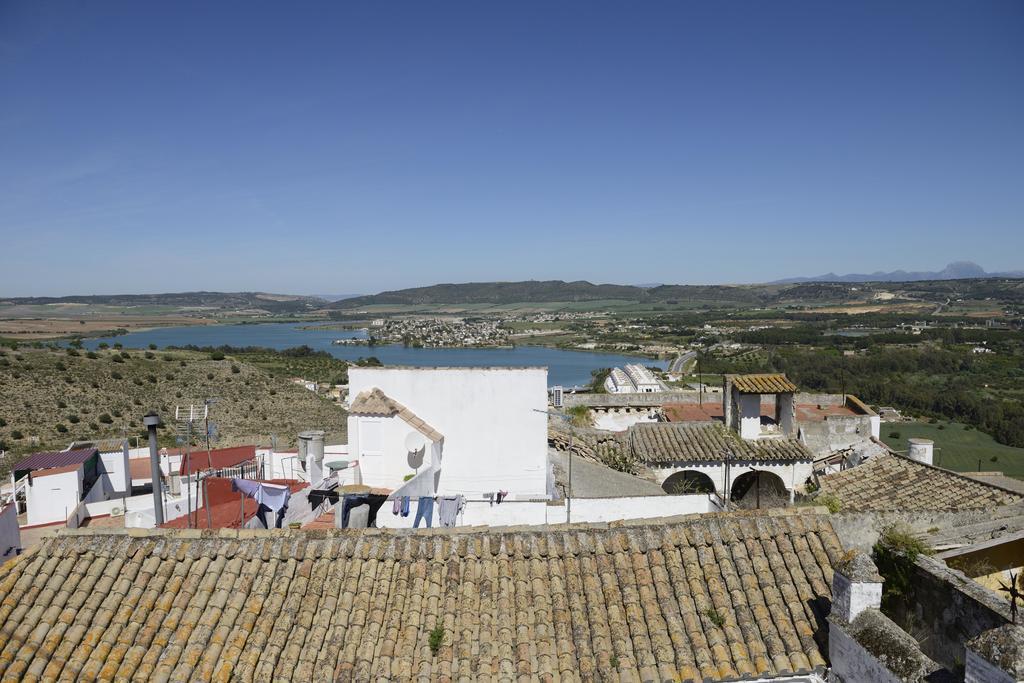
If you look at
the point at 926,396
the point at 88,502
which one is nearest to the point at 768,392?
the point at 88,502

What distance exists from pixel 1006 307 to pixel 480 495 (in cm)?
16475

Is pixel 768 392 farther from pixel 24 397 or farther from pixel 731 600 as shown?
pixel 24 397

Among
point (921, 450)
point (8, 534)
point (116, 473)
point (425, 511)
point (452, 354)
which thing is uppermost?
point (8, 534)

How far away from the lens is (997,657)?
329 centimetres

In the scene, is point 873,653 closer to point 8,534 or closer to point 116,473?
point 8,534

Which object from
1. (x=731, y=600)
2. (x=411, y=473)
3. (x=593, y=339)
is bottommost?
(x=593, y=339)

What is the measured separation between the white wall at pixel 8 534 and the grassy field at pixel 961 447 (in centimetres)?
3272

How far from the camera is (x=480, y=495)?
1368cm

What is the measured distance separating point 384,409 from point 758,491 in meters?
8.40

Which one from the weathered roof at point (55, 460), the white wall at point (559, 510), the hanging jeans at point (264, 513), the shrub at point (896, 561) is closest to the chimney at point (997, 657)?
the shrub at point (896, 561)

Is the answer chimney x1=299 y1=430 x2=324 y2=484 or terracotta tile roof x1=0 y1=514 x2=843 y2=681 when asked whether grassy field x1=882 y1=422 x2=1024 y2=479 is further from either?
terracotta tile roof x1=0 y1=514 x2=843 y2=681

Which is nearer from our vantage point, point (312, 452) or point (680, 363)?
point (312, 452)

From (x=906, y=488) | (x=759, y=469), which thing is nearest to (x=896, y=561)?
(x=906, y=488)

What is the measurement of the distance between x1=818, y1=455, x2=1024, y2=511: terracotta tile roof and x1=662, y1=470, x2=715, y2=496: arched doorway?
7.36 ft
